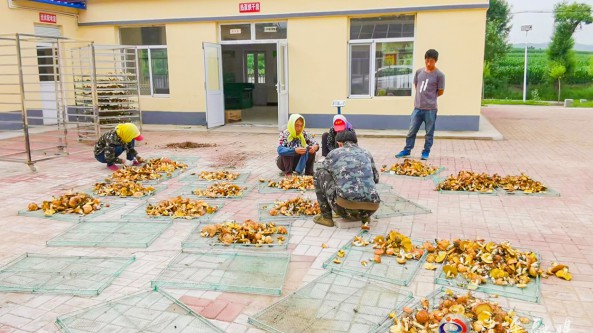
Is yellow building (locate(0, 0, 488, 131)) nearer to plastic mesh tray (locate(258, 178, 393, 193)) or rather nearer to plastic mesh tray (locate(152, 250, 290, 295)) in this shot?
plastic mesh tray (locate(258, 178, 393, 193))

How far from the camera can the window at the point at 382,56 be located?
13297 millimetres

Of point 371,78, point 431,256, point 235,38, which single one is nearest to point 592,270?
point 431,256

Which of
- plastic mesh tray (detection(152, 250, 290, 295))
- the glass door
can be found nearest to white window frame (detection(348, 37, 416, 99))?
the glass door

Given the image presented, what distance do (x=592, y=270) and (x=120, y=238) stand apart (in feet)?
15.6

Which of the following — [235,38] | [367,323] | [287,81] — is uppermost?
[235,38]

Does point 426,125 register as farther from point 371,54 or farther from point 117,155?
point 117,155

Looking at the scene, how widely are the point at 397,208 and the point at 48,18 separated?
13264 millimetres

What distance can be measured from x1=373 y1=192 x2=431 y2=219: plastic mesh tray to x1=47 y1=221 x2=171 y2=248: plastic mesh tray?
2678mm

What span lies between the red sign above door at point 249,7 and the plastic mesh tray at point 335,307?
11270 millimetres

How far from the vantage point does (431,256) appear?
4633mm

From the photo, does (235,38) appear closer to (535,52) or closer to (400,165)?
(400,165)

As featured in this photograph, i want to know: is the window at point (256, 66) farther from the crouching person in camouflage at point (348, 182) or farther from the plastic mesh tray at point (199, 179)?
the crouching person in camouflage at point (348, 182)

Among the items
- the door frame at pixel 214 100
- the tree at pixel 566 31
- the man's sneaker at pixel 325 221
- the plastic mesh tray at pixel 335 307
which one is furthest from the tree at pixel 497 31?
the plastic mesh tray at pixel 335 307

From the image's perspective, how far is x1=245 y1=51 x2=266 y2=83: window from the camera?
21969mm
